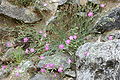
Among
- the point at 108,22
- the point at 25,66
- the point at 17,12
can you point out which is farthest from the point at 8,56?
the point at 108,22

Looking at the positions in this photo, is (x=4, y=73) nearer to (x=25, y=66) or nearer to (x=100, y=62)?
(x=25, y=66)

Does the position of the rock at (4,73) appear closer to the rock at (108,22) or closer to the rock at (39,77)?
the rock at (39,77)

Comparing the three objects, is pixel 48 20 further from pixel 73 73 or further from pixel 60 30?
pixel 73 73

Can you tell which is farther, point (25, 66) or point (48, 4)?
point (48, 4)

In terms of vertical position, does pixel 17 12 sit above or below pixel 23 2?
below

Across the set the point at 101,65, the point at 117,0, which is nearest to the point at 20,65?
the point at 101,65

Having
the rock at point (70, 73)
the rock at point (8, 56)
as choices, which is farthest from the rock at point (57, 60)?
the rock at point (8, 56)
